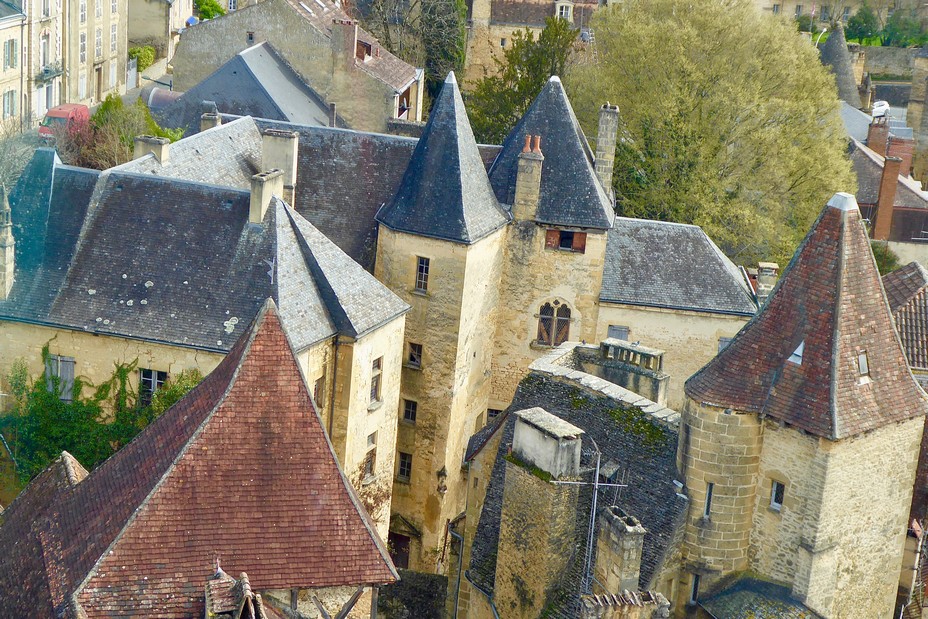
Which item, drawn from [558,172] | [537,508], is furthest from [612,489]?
[558,172]

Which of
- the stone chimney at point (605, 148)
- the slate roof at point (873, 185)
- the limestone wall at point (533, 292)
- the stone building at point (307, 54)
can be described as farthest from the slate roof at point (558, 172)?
the slate roof at point (873, 185)

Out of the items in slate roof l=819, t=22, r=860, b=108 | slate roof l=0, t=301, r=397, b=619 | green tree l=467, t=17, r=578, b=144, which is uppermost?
slate roof l=819, t=22, r=860, b=108

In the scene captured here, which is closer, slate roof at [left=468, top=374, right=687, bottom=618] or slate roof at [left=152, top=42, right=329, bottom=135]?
slate roof at [left=468, top=374, right=687, bottom=618]

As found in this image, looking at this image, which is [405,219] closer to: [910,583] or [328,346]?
[328,346]

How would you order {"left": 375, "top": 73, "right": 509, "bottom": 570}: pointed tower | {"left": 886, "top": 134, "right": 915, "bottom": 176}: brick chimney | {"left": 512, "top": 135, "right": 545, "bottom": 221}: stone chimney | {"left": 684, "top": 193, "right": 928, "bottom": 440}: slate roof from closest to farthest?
{"left": 684, "top": 193, "right": 928, "bottom": 440}: slate roof
{"left": 375, "top": 73, "right": 509, "bottom": 570}: pointed tower
{"left": 512, "top": 135, "right": 545, "bottom": 221}: stone chimney
{"left": 886, "top": 134, "right": 915, "bottom": 176}: brick chimney

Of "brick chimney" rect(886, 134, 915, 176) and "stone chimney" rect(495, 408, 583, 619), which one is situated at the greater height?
"brick chimney" rect(886, 134, 915, 176)

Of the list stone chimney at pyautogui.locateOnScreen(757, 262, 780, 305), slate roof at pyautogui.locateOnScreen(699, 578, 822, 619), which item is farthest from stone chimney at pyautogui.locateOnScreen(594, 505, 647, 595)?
stone chimney at pyautogui.locateOnScreen(757, 262, 780, 305)

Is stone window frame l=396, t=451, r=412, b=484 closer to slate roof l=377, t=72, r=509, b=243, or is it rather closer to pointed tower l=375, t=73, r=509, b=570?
pointed tower l=375, t=73, r=509, b=570
